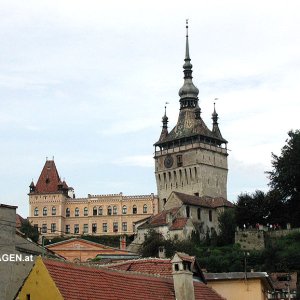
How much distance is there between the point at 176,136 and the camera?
132 meters

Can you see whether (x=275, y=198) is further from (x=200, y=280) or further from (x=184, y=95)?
(x=200, y=280)

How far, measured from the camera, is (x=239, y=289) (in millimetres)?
33344

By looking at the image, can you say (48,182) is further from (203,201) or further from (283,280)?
(283,280)

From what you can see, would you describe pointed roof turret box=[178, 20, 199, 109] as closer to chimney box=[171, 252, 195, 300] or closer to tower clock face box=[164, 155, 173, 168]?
tower clock face box=[164, 155, 173, 168]

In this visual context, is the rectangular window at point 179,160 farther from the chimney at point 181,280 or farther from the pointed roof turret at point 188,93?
the chimney at point 181,280

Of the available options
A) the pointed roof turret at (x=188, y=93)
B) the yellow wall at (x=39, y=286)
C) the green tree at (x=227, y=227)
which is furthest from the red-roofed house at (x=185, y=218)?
the yellow wall at (x=39, y=286)

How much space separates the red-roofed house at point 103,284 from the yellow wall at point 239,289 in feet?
7.65

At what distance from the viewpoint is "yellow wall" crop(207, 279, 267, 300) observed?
3316 cm

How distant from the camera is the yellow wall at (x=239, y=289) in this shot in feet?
109

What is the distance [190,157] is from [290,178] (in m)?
27.2

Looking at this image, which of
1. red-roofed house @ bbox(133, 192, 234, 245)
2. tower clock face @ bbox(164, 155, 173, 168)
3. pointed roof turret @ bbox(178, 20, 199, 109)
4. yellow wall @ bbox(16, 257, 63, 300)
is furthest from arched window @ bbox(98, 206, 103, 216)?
yellow wall @ bbox(16, 257, 63, 300)

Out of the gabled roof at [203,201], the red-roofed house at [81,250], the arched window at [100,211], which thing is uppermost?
the arched window at [100,211]

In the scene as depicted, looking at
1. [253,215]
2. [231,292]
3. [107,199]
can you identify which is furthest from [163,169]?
[231,292]

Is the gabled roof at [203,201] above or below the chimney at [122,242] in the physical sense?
above
